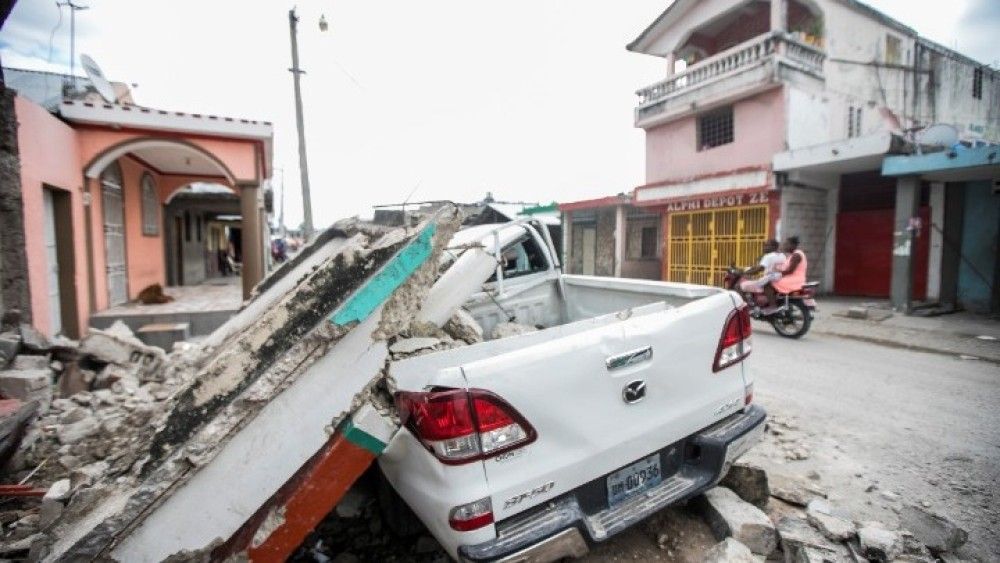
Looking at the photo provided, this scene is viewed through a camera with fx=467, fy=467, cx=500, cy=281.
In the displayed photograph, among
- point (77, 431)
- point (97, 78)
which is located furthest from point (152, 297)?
point (77, 431)

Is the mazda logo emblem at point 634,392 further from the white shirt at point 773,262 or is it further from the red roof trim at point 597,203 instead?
the red roof trim at point 597,203

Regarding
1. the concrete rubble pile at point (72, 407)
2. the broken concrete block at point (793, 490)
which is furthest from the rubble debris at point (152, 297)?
the broken concrete block at point (793, 490)

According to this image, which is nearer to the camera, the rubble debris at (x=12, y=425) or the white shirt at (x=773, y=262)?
the rubble debris at (x=12, y=425)

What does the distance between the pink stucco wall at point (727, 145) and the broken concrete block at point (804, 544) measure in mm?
11925

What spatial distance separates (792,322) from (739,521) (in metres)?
6.22

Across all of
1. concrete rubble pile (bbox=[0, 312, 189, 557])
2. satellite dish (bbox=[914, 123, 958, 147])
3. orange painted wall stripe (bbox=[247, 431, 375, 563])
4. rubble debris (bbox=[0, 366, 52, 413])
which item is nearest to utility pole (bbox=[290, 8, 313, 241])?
concrete rubble pile (bbox=[0, 312, 189, 557])

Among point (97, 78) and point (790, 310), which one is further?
point (97, 78)

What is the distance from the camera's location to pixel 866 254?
11750 millimetres

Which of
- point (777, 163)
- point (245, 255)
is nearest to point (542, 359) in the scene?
point (245, 255)

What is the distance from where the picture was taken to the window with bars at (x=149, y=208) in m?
10.4

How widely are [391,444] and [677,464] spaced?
1299mm

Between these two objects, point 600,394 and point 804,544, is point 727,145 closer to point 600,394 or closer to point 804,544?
point 804,544

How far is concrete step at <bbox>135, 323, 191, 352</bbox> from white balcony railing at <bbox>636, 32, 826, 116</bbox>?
47.5 feet

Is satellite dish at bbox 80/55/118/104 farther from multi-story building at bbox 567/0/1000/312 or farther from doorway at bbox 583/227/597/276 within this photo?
doorway at bbox 583/227/597/276
